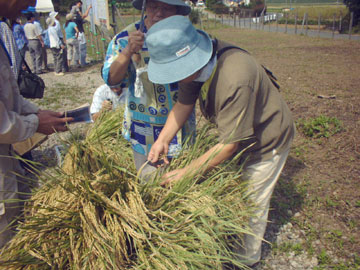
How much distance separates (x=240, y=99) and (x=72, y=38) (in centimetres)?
963

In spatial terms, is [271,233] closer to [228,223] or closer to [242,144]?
[242,144]

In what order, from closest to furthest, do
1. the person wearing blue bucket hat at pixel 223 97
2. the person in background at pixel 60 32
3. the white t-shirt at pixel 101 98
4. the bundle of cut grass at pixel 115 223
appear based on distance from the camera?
the bundle of cut grass at pixel 115 223 → the person wearing blue bucket hat at pixel 223 97 → the white t-shirt at pixel 101 98 → the person in background at pixel 60 32

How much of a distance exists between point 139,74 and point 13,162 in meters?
0.92

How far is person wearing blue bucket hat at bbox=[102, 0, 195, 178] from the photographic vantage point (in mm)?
1942

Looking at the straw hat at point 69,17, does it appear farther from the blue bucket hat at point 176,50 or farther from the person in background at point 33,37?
the blue bucket hat at point 176,50

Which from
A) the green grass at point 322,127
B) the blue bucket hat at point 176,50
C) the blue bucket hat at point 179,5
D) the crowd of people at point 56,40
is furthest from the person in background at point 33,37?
the blue bucket hat at point 176,50

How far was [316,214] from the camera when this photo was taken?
2887mm

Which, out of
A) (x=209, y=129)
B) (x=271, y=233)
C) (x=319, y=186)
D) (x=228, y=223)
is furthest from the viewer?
(x=319, y=186)

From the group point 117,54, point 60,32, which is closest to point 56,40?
point 60,32

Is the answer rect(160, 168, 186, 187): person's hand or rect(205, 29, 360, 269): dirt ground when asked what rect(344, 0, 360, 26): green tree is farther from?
rect(160, 168, 186, 187): person's hand

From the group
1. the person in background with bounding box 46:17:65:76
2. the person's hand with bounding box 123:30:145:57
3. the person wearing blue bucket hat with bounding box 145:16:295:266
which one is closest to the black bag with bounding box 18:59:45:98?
the person's hand with bounding box 123:30:145:57

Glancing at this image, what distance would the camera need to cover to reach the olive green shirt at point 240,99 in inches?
58.2

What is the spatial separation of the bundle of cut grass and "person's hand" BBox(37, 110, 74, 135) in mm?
316

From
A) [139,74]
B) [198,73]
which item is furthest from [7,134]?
[198,73]
